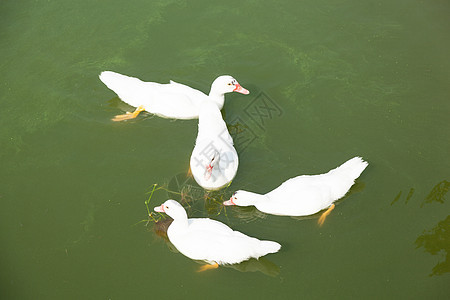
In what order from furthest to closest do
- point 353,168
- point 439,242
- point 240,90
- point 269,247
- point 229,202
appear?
point 240,90, point 353,168, point 229,202, point 439,242, point 269,247

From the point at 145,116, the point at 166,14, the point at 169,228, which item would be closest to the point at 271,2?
the point at 166,14

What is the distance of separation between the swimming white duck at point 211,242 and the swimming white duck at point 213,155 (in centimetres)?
52

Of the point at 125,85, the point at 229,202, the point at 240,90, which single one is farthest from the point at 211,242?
the point at 125,85

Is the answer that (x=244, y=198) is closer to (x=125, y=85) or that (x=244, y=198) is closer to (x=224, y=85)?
(x=224, y=85)

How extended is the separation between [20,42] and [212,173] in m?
3.83

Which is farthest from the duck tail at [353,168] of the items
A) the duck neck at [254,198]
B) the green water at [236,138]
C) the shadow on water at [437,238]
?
the duck neck at [254,198]

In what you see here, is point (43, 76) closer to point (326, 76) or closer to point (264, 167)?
point (264, 167)

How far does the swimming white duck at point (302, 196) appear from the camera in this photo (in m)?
4.71

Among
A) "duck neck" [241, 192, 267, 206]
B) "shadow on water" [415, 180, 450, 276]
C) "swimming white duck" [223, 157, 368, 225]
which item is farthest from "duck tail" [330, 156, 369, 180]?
"duck neck" [241, 192, 267, 206]

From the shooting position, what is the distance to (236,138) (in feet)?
18.6

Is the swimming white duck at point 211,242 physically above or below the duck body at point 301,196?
below

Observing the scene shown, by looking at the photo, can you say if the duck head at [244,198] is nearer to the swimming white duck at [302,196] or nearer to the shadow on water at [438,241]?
the swimming white duck at [302,196]

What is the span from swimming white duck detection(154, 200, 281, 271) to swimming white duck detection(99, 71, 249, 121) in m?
1.45

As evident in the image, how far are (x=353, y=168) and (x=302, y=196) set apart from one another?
0.72m
